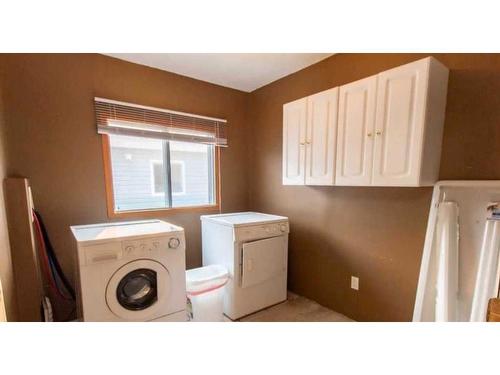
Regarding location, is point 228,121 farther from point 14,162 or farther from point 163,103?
point 14,162

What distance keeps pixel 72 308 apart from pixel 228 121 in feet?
7.92

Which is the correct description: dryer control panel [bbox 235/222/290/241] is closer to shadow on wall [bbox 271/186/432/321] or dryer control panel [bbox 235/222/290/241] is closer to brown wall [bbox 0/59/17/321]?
shadow on wall [bbox 271/186/432/321]

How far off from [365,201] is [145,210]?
2.07m

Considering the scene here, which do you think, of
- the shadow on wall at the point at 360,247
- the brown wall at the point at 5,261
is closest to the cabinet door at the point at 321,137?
the shadow on wall at the point at 360,247

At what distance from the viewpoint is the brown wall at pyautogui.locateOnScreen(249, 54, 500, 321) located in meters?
1.30

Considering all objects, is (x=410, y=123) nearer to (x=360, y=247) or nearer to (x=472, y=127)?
(x=472, y=127)

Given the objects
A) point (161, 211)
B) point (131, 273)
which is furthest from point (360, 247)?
point (161, 211)

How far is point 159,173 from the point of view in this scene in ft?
7.63

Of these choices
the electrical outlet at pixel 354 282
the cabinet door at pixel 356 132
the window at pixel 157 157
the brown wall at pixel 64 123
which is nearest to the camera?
the cabinet door at pixel 356 132

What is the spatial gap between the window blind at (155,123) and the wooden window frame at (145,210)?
0.44 feet

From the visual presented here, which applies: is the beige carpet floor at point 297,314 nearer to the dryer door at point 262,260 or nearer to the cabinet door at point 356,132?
the dryer door at point 262,260

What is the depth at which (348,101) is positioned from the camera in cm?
159

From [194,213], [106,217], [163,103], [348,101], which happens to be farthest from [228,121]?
[106,217]

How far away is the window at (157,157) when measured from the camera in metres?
2.01
